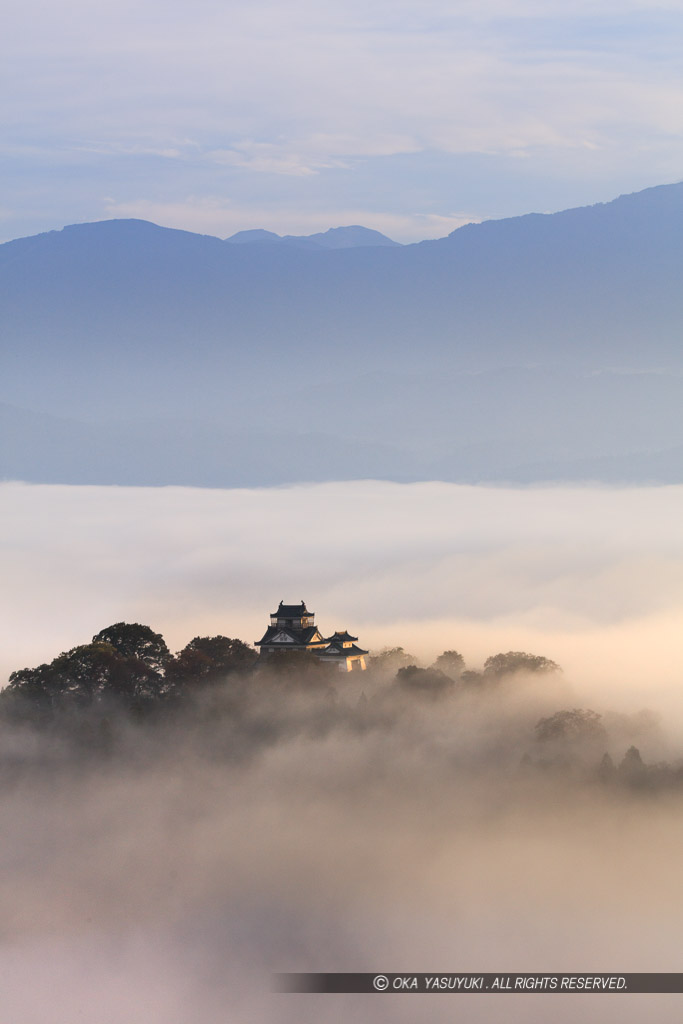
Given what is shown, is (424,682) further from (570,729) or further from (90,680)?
(90,680)

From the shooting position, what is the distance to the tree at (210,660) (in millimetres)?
97625

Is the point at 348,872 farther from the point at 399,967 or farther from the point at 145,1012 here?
the point at 145,1012

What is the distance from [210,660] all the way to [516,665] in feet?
69.3

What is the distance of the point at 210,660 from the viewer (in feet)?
327

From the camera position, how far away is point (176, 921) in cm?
8019

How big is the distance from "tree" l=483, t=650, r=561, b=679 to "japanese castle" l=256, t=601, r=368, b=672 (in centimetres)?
869

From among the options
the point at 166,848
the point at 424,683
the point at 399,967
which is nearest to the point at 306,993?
the point at 399,967

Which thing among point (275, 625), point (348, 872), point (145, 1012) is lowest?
point (145, 1012)

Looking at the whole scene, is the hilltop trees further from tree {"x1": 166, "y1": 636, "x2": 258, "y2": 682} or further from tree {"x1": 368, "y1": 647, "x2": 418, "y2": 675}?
tree {"x1": 368, "y1": 647, "x2": 418, "y2": 675}

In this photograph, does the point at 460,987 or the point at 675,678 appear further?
the point at 675,678

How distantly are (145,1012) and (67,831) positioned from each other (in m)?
15.0

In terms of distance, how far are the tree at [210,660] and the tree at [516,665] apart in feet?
52.6

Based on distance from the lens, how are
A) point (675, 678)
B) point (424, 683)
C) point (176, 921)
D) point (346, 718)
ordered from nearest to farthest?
point (176, 921) < point (346, 718) < point (424, 683) < point (675, 678)

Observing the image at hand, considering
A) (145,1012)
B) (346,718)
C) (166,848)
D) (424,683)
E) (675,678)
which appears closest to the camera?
(145,1012)
